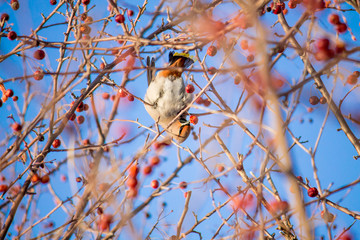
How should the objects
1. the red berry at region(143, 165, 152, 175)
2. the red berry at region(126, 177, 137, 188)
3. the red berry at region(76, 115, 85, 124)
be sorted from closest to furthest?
the red berry at region(126, 177, 137, 188) → the red berry at region(143, 165, 152, 175) → the red berry at region(76, 115, 85, 124)

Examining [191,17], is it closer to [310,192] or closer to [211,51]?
[211,51]

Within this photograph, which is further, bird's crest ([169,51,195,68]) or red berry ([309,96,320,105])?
bird's crest ([169,51,195,68])

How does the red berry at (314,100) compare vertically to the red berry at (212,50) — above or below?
below

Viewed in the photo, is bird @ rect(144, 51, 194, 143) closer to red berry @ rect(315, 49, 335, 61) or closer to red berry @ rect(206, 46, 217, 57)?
red berry @ rect(206, 46, 217, 57)

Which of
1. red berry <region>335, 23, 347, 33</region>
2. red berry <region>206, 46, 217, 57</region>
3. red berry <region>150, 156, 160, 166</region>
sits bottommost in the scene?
red berry <region>150, 156, 160, 166</region>

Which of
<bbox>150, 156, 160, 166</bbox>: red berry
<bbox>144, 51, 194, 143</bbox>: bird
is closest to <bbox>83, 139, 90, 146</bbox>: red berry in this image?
<bbox>150, 156, 160, 166</bbox>: red berry

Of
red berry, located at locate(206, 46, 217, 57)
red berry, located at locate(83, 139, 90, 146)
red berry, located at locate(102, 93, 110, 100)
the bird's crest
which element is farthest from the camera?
the bird's crest

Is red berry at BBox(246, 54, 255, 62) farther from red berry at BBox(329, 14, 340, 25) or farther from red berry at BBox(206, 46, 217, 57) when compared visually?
red berry at BBox(329, 14, 340, 25)

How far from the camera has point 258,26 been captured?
956mm

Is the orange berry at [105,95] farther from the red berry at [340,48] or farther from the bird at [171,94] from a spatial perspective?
the red berry at [340,48]

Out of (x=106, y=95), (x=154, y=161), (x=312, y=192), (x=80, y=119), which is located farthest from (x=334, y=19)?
(x=106, y=95)

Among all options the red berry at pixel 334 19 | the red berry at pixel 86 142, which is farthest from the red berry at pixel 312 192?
the red berry at pixel 86 142

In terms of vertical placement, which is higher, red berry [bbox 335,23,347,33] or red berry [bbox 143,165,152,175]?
red berry [bbox 335,23,347,33]

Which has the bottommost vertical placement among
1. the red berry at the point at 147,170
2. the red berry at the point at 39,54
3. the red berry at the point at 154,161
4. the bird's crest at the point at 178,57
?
the red berry at the point at 147,170
